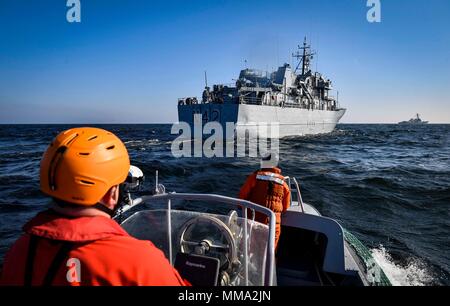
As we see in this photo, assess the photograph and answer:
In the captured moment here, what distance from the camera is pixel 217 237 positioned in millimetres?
2846

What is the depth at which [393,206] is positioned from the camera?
10.8 m

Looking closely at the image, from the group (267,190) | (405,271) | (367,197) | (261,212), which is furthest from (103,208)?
(367,197)

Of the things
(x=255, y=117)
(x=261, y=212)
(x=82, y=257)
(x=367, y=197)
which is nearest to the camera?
(x=82, y=257)

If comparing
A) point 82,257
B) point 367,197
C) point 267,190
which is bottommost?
point 367,197

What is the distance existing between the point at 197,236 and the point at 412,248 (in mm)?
6886

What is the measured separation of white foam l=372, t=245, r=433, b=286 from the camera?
596cm

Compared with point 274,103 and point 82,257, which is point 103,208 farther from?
point 274,103

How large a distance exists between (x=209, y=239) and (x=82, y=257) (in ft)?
5.42

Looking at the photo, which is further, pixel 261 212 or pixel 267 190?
pixel 267 190

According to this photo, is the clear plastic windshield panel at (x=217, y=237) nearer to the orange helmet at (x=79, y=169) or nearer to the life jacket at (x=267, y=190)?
the orange helmet at (x=79, y=169)

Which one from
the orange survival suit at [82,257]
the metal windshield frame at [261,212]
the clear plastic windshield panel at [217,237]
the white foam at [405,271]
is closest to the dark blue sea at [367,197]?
the white foam at [405,271]

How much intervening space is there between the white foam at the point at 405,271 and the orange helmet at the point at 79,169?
616cm
